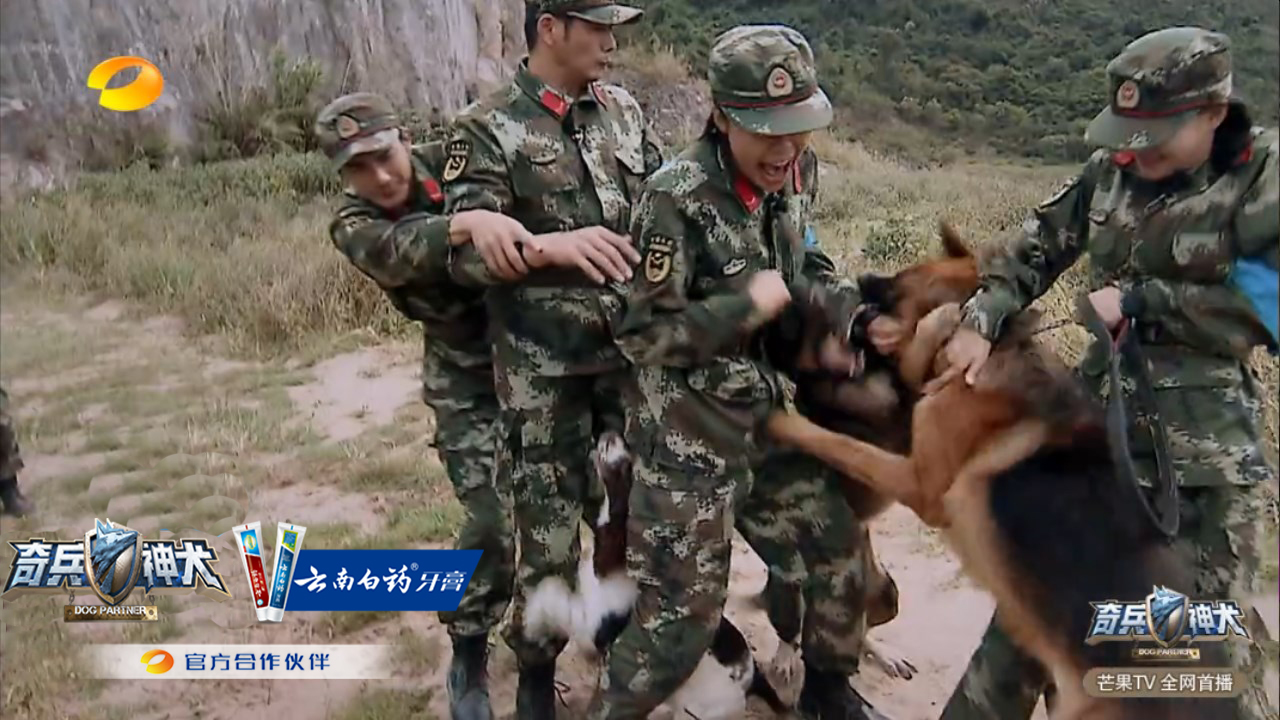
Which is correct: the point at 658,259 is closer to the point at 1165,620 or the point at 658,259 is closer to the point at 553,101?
the point at 553,101

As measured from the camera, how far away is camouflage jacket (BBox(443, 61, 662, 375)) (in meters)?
2.77

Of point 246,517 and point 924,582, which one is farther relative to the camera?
point 246,517

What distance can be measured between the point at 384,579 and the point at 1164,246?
2.07 metres

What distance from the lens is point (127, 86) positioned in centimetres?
327

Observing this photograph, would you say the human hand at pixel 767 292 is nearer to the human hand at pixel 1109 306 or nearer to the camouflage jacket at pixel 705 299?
the camouflage jacket at pixel 705 299

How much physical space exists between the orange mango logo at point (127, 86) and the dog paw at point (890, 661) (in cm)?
262

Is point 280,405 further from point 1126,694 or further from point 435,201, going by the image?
point 1126,694

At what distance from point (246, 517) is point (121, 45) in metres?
1.44

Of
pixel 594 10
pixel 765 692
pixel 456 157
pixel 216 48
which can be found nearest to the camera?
pixel 594 10

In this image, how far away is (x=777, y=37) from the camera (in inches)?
96.8

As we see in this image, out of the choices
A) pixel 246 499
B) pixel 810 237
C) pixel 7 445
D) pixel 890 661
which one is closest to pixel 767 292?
pixel 810 237

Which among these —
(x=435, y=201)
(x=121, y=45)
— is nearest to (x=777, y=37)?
(x=435, y=201)

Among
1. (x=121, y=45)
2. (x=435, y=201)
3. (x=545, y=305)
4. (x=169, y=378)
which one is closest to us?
(x=545, y=305)

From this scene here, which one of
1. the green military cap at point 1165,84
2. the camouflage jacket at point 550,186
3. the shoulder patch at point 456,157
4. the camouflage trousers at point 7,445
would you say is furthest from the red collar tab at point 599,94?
the camouflage trousers at point 7,445
